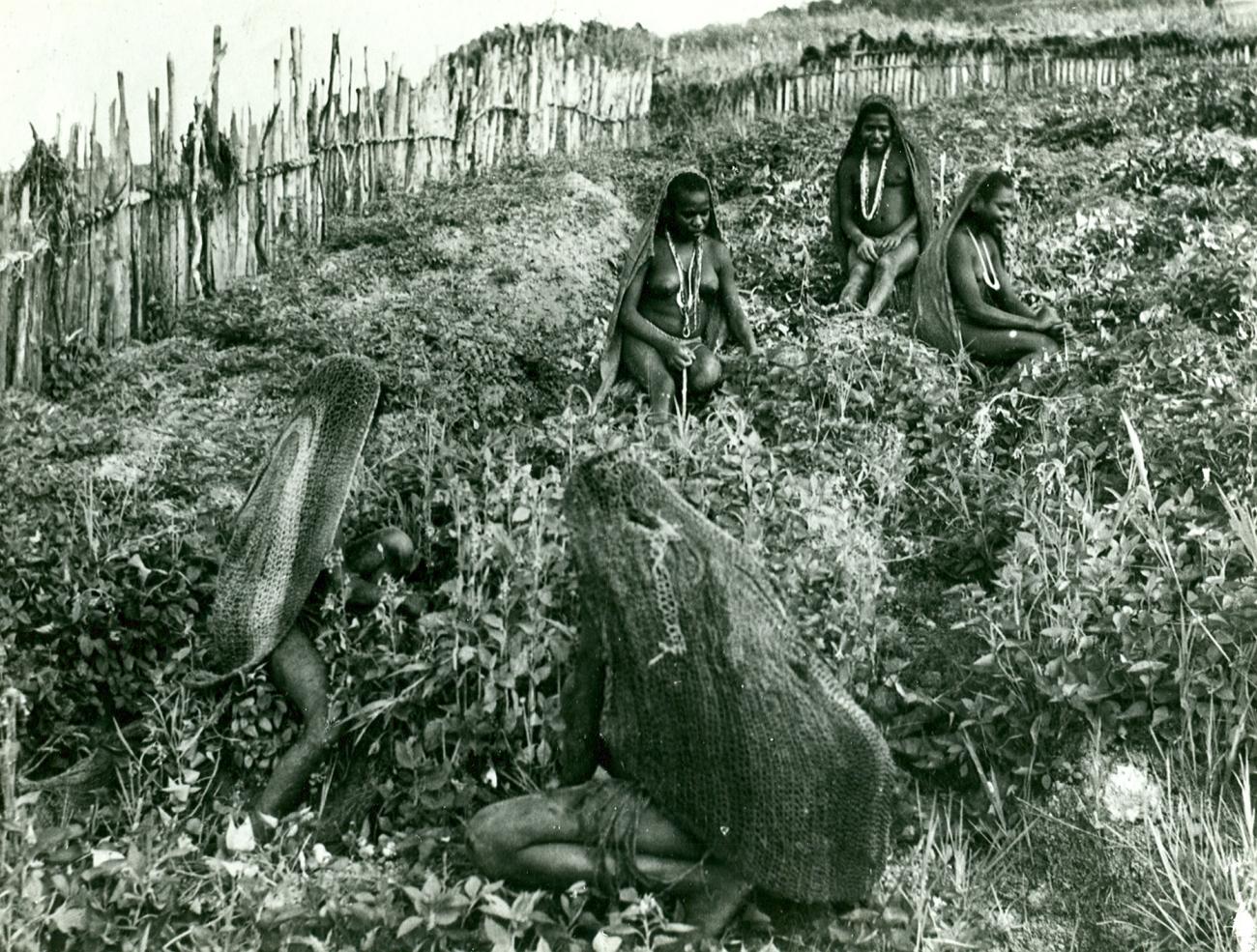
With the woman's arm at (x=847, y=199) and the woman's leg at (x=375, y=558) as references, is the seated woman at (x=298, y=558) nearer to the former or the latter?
the woman's leg at (x=375, y=558)

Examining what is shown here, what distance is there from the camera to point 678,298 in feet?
20.1

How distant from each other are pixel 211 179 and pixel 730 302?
2574 mm

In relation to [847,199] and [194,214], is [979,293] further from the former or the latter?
[194,214]

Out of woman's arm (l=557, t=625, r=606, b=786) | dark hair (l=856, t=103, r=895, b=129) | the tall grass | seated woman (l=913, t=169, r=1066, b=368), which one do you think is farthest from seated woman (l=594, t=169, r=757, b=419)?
the tall grass

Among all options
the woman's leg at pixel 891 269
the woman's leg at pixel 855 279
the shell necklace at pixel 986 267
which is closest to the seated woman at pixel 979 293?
the shell necklace at pixel 986 267

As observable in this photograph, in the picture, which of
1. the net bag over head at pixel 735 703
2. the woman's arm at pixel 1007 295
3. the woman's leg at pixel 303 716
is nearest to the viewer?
the net bag over head at pixel 735 703

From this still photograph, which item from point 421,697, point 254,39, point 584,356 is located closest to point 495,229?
point 584,356

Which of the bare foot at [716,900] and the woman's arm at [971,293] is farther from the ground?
the woman's arm at [971,293]

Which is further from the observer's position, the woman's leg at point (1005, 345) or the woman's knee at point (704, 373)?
the woman's leg at point (1005, 345)

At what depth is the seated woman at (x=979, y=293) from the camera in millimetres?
6250

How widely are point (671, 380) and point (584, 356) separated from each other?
84cm

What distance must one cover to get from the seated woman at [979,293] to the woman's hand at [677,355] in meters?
1.33

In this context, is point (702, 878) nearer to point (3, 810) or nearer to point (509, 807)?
point (509, 807)

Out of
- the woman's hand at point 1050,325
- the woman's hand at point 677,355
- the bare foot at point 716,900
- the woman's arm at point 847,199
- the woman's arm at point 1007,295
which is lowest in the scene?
the bare foot at point 716,900
